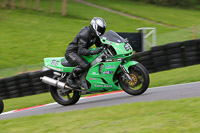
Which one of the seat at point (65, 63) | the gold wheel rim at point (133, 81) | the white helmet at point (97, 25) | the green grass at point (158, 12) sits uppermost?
the green grass at point (158, 12)

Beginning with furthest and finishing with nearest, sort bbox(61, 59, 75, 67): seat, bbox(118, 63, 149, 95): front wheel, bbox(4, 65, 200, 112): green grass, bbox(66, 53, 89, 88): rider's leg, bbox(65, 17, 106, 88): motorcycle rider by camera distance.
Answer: bbox(4, 65, 200, 112): green grass, bbox(61, 59, 75, 67): seat, bbox(66, 53, 89, 88): rider's leg, bbox(65, 17, 106, 88): motorcycle rider, bbox(118, 63, 149, 95): front wheel

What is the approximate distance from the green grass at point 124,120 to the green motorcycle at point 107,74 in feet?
3.83

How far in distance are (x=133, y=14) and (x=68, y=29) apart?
9.57m

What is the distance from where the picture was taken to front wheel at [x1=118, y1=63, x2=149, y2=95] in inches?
287

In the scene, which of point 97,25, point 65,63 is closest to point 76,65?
point 65,63

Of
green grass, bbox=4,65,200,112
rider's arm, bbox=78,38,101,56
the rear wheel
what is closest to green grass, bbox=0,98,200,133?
rider's arm, bbox=78,38,101,56

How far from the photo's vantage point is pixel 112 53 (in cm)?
771

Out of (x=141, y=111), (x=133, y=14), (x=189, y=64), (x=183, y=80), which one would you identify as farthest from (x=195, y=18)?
(x=141, y=111)

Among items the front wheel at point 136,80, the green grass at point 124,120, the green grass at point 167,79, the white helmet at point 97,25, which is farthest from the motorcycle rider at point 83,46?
the green grass at point 167,79

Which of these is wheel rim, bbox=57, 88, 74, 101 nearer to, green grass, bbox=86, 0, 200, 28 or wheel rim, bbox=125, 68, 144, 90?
wheel rim, bbox=125, 68, 144, 90

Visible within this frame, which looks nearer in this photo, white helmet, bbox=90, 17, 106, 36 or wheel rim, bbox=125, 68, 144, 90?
wheel rim, bbox=125, 68, 144, 90

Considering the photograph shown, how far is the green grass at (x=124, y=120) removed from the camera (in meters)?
4.89

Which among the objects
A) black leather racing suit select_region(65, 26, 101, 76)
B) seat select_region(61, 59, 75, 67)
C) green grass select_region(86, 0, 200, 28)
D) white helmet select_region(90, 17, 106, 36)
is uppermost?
green grass select_region(86, 0, 200, 28)

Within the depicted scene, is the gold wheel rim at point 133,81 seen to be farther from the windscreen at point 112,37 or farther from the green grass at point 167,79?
the green grass at point 167,79
